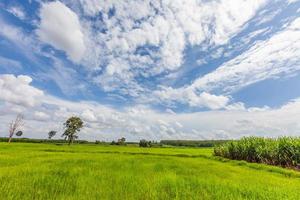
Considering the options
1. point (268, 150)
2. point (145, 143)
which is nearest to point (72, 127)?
point (145, 143)

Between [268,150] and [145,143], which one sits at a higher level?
[145,143]

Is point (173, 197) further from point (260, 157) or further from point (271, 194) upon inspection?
point (260, 157)

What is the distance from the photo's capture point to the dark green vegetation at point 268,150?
20.7 meters

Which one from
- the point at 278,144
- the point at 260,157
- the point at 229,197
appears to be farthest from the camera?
the point at 260,157

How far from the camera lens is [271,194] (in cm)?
768

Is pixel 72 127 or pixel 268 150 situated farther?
pixel 72 127

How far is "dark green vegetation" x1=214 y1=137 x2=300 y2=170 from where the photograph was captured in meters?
20.7

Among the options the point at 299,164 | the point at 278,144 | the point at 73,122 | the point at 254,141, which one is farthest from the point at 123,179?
the point at 73,122

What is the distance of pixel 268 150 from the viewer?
2355 centimetres

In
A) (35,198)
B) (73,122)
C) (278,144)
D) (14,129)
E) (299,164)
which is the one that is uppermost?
(73,122)

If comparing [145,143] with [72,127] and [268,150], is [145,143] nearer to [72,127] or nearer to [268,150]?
[72,127]

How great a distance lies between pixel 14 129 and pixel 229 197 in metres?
74.8

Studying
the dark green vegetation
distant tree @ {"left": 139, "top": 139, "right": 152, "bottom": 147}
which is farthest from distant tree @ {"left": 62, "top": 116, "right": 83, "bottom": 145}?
the dark green vegetation

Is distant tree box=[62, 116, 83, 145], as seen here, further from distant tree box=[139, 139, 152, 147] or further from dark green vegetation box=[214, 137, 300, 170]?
dark green vegetation box=[214, 137, 300, 170]
